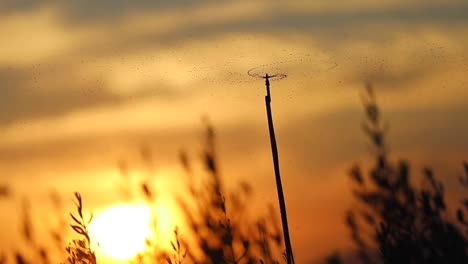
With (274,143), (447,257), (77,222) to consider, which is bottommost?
(447,257)

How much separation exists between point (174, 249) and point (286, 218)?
587 inches

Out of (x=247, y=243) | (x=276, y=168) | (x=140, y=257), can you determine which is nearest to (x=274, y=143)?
(x=276, y=168)

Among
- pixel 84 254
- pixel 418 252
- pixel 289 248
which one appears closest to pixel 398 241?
pixel 418 252

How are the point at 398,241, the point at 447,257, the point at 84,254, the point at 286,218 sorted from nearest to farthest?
the point at 447,257 → the point at 398,241 → the point at 84,254 → the point at 286,218

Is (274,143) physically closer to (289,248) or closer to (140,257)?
(289,248)

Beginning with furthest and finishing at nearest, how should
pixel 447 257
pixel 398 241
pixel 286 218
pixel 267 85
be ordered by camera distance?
pixel 286 218, pixel 267 85, pixel 398 241, pixel 447 257

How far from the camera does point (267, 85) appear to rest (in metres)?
48.5

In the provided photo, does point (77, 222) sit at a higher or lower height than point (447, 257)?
higher

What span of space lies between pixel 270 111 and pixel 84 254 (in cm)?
1759

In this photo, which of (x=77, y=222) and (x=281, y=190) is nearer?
(x=77, y=222)

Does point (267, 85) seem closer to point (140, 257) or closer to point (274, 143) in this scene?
point (274, 143)

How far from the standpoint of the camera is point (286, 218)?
51906 millimetres

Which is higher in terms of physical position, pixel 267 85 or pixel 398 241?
pixel 267 85

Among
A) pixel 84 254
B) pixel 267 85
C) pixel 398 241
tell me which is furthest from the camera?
pixel 267 85
